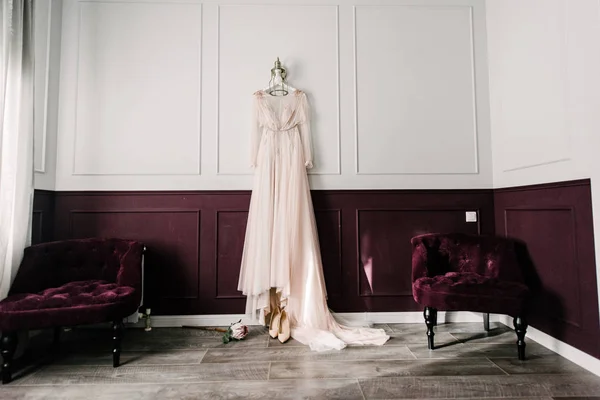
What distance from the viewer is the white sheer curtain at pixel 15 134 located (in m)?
2.06

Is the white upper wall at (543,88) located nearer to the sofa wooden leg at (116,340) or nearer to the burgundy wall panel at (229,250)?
the burgundy wall panel at (229,250)

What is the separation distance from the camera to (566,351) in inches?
83.1

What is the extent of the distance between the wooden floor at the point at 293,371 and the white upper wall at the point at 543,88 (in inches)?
47.3

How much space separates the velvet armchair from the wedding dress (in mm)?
512

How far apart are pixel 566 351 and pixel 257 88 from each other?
286cm

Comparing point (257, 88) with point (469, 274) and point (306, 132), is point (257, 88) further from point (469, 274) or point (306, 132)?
point (469, 274)

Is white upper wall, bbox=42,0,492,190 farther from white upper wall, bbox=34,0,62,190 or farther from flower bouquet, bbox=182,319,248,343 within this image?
flower bouquet, bbox=182,319,248,343

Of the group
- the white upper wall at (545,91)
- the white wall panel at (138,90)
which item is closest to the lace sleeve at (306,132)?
the white wall panel at (138,90)

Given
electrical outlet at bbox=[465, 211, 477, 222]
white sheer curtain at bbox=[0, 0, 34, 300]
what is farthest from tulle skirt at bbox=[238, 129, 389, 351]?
white sheer curtain at bbox=[0, 0, 34, 300]

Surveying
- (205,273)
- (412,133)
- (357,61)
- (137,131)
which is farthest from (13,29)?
(412,133)

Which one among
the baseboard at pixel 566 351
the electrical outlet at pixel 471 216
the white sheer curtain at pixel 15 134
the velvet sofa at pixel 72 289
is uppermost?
the white sheer curtain at pixel 15 134

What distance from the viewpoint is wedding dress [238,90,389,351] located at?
246 cm

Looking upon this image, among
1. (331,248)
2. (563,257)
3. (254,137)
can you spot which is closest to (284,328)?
(331,248)

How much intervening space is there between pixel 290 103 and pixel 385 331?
1.95 meters
